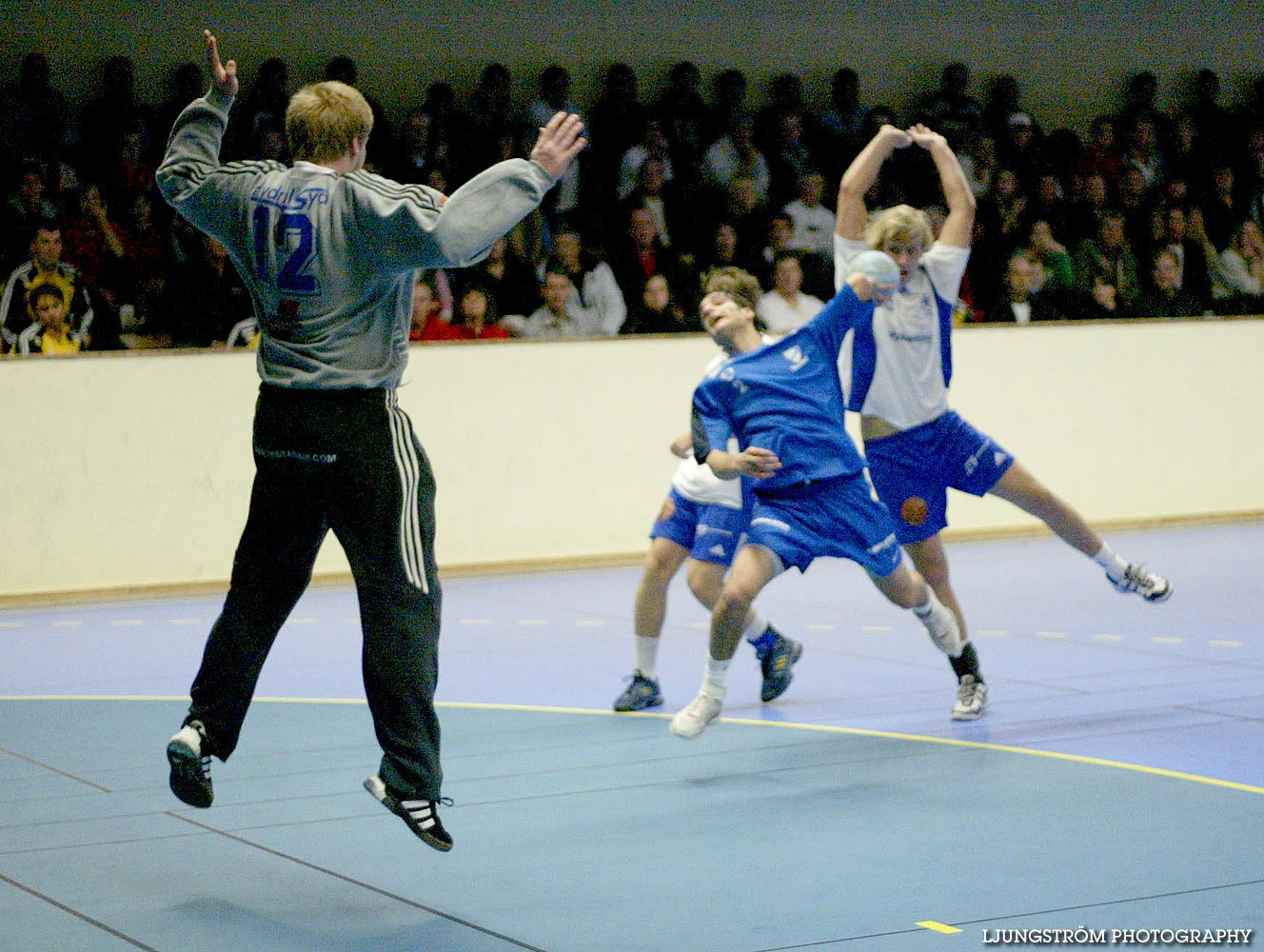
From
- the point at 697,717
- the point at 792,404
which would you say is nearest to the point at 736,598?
the point at 697,717

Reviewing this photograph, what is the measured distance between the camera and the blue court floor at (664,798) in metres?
4.36

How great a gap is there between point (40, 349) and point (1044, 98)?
10699 millimetres

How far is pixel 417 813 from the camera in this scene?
4.37 meters

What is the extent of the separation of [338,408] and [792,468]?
2.35m

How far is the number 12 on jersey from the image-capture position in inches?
→ 172

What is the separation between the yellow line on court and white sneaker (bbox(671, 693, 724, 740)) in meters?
0.63

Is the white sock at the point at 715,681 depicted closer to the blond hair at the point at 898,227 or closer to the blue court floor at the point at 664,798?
the blue court floor at the point at 664,798

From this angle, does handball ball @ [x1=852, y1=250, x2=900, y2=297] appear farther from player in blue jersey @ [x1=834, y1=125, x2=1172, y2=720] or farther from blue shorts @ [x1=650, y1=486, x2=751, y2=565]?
blue shorts @ [x1=650, y1=486, x2=751, y2=565]

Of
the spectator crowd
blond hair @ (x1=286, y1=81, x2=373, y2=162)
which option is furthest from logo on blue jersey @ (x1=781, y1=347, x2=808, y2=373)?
the spectator crowd

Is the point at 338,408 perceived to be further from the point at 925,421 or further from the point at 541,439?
the point at 541,439

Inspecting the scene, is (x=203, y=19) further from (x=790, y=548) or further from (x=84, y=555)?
(x=790, y=548)

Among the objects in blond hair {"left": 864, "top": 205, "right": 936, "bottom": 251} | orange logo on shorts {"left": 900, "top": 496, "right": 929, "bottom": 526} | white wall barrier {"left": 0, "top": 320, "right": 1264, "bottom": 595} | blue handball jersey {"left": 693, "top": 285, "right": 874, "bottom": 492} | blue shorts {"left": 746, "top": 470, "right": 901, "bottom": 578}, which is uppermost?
blond hair {"left": 864, "top": 205, "right": 936, "bottom": 251}

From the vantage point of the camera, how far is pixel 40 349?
36.4 feet

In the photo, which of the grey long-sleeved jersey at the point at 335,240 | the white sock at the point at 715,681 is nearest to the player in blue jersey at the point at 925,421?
the white sock at the point at 715,681
